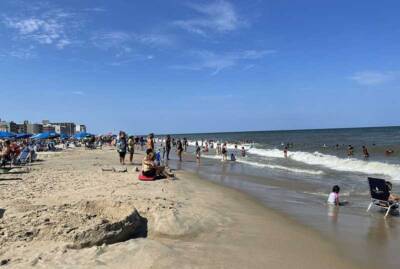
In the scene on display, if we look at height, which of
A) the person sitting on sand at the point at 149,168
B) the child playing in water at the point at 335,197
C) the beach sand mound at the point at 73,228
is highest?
the person sitting on sand at the point at 149,168

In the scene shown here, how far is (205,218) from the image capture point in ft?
25.8

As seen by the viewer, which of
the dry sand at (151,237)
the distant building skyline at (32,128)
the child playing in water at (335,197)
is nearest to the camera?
the dry sand at (151,237)

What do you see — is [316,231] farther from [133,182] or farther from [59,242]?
[133,182]

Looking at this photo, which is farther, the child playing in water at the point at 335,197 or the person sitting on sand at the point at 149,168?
the person sitting on sand at the point at 149,168

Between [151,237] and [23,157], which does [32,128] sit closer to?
[23,157]

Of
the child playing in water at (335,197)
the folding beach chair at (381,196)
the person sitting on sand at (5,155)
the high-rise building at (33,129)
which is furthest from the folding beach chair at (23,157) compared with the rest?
the high-rise building at (33,129)

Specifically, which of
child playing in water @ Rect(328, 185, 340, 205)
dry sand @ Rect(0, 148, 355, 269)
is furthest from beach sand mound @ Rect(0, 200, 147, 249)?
child playing in water @ Rect(328, 185, 340, 205)

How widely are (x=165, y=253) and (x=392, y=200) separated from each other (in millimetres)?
6734

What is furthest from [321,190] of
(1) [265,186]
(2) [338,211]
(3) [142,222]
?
(3) [142,222]

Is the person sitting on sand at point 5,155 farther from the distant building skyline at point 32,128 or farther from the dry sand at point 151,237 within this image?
the distant building skyline at point 32,128

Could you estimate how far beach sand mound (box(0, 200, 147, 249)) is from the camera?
→ 18.0 ft

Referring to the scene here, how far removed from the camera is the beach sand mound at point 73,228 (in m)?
5.49

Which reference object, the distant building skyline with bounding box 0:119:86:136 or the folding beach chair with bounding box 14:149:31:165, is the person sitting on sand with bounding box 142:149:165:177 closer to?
the folding beach chair with bounding box 14:149:31:165

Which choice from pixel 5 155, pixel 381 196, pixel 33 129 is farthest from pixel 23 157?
pixel 33 129
